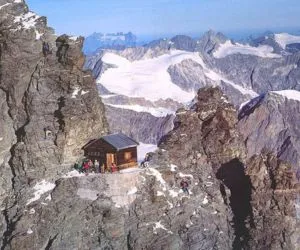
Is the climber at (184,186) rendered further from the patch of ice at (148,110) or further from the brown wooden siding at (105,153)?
the patch of ice at (148,110)

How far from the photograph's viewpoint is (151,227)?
2114 inches

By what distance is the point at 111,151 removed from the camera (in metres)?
56.5

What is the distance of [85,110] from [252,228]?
57.4ft

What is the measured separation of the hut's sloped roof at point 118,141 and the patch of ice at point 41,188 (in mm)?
6024

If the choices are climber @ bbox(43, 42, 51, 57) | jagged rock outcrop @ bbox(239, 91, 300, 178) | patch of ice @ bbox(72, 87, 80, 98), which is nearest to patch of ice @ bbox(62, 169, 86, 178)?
patch of ice @ bbox(72, 87, 80, 98)

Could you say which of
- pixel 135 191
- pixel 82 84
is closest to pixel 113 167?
pixel 135 191

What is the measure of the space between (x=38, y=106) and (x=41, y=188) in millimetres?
7471

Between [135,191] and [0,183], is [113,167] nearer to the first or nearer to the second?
[135,191]

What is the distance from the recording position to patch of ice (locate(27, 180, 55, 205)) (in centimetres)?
5548

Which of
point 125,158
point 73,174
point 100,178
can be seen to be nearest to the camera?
point 100,178

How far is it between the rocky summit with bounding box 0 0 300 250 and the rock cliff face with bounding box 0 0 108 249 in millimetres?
90

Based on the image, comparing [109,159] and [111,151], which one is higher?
[111,151]

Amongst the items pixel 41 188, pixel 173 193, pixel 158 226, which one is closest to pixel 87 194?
pixel 41 188

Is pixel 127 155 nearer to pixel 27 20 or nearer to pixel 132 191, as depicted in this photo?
pixel 132 191
